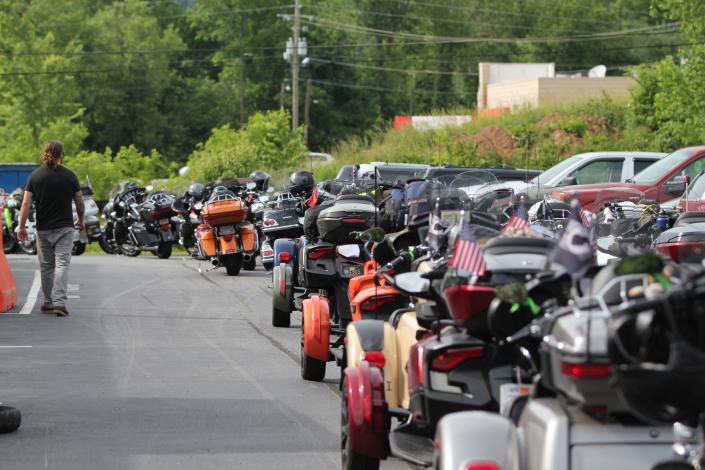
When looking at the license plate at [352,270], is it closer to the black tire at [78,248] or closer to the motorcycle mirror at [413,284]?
the motorcycle mirror at [413,284]

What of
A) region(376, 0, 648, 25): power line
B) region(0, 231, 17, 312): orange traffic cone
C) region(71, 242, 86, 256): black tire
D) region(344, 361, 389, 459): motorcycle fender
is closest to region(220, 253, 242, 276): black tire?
region(0, 231, 17, 312): orange traffic cone

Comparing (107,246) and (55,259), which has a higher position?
(55,259)

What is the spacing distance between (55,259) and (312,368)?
19.8ft

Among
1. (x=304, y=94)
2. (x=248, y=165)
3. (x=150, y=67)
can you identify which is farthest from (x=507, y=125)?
(x=150, y=67)

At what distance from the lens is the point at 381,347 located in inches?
311

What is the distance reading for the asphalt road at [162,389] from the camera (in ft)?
27.2

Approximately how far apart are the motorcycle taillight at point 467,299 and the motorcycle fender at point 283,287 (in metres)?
7.92

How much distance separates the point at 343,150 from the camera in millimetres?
58281

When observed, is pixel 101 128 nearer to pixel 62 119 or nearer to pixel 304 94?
pixel 304 94

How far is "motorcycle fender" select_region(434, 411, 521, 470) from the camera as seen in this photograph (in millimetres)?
5230

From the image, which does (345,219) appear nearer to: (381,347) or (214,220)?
(381,347)

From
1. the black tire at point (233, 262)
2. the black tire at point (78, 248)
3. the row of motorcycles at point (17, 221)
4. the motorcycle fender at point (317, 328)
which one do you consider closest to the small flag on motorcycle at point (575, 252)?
the motorcycle fender at point (317, 328)

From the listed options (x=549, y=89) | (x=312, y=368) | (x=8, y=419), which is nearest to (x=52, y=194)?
(x=312, y=368)

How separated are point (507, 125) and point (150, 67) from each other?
161 feet
